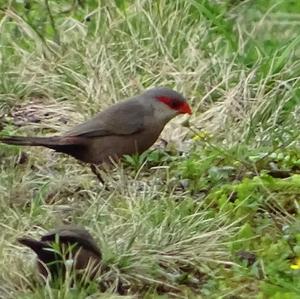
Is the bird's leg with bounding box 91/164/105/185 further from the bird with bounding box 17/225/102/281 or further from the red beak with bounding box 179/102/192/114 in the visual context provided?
the bird with bounding box 17/225/102/281

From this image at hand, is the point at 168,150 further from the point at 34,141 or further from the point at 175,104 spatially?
the point at 34,141

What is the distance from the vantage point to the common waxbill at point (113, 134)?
721 cm

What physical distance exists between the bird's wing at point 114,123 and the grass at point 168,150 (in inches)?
6.3

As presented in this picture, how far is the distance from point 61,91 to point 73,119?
1.30ft

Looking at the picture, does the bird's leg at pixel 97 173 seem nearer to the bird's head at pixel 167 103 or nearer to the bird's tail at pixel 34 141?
the bird's tail at pixel 34 141

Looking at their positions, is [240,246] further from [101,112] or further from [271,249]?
[101,112]

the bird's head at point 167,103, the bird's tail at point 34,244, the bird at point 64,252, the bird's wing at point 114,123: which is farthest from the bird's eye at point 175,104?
the bird's tail at point 34,244

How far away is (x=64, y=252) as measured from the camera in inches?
219

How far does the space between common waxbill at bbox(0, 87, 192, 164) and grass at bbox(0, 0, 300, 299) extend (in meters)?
0.10

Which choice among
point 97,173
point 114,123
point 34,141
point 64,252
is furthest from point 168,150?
point 64,252

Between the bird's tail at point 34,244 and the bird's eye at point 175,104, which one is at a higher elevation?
the bird's tail at point 34,244

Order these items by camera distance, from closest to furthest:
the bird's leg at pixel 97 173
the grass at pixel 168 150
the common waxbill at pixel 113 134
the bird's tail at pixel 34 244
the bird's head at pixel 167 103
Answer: the bird's tail at pixel 34 244 → the grass at pixel 168 150 → the bird's leg at pixel 97 173 → the common waxbill at pixel 113 134 → the bird's head at pixel 167 103

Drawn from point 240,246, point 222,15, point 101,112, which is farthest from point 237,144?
point 222,15

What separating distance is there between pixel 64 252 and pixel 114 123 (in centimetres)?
181
